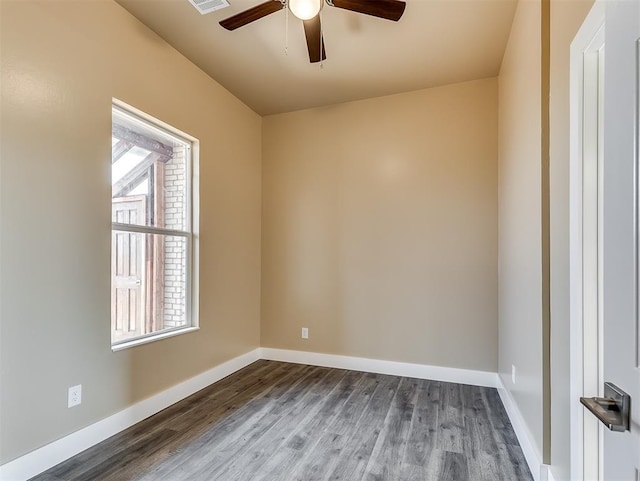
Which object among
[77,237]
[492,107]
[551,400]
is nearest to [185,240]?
[77,237]

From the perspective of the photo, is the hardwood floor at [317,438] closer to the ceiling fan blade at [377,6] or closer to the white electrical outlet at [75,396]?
the white electrical outlet at [75,396]

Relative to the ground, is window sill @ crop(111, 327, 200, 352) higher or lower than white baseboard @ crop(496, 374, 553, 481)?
higher

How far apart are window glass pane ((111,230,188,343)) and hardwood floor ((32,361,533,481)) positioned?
69 cm

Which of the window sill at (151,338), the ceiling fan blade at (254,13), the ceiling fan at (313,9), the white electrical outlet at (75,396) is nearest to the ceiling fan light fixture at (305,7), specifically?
the ceiling fan at (313,9)

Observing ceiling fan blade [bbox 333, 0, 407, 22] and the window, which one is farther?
the window

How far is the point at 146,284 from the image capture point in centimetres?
269

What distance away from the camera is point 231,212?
3561 mm

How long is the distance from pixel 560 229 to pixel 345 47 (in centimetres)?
212

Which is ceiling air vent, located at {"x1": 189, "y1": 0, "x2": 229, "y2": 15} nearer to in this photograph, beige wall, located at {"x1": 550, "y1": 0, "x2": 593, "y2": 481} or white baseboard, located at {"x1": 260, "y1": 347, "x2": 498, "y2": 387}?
beige wall, located at {"x1": 550, "y1": 0, "x2": 593, "y2": 481}

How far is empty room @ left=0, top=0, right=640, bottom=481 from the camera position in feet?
4.53

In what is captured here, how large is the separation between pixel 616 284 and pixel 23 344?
249 centimetres

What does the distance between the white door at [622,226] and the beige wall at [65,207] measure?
2.44m

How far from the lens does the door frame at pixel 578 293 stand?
51.2 inches

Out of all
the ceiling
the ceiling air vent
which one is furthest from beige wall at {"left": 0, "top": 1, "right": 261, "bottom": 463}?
the ceiling air vent
